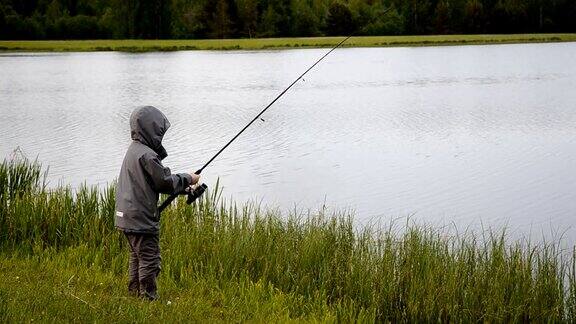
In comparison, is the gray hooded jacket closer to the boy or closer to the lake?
the boy

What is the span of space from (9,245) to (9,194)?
131cm

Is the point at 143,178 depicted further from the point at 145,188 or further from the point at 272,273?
the point at 272,273

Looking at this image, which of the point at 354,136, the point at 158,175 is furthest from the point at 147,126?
the point at 354,136

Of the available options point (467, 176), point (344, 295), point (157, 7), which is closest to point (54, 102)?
point (467, 176)

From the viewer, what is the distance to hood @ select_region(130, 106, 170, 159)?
17.5 feet

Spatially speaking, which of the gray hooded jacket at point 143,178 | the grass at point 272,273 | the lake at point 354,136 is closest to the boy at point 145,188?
the gray hooded jacket at point 143,178

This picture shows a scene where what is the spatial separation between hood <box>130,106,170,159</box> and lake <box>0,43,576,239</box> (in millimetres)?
4834

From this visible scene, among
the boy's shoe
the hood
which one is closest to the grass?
the boy's shoe

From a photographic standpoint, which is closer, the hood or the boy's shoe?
the hood

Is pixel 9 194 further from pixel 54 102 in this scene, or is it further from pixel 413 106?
pixel 54 102

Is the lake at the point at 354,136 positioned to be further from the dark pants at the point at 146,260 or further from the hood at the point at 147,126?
the hood at the point at 147,126

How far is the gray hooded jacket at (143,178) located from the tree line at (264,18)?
216 feet

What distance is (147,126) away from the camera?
17.5 feet

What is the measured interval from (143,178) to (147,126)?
333 mm
